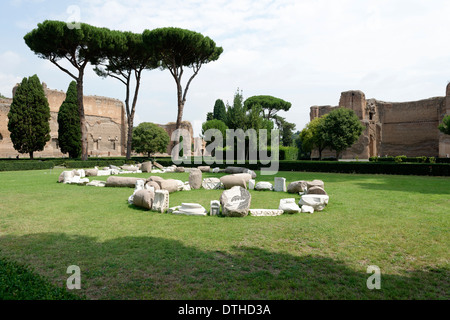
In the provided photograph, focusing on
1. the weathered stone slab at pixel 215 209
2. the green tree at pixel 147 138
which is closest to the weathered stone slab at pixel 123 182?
the weathered stone slab at pixel 215 209

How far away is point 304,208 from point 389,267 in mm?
3073

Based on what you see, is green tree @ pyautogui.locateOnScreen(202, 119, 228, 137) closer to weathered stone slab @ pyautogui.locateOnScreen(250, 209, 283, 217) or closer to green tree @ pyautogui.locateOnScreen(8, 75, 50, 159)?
green tree @ pyautogui.locateOnScreen(8, 75, 50, 159)

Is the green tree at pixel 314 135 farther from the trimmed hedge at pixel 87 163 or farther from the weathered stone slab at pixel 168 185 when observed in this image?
the weathered stone slab at pixel 168 185

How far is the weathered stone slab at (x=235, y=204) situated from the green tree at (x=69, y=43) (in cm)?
2008

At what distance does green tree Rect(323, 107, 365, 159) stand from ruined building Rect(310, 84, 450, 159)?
25.0ft

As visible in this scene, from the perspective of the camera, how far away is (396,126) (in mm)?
38031

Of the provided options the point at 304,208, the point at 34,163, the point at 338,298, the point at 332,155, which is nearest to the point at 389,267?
the point at 338,298

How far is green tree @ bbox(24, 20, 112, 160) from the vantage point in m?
20.6

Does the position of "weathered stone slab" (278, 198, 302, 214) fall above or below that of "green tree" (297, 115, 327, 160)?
below

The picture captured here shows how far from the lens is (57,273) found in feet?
10.5

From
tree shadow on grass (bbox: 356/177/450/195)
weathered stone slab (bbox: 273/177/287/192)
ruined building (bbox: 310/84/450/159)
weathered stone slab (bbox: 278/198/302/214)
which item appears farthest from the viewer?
ruined building (bbox: 310/84/450/159)

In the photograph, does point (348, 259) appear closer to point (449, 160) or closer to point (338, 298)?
point (338, 298)

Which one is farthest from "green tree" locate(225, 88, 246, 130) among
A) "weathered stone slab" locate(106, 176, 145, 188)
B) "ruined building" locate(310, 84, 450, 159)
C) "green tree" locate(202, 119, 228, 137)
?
"ruined building" locate(310, 84, 450, 159)

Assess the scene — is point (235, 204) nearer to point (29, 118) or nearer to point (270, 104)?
point (29, 118)
